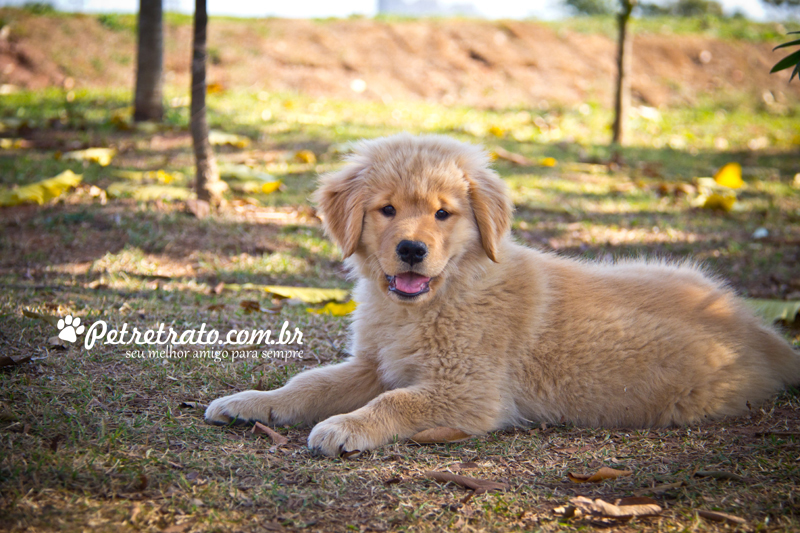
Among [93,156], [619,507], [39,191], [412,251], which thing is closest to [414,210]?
[412,251]

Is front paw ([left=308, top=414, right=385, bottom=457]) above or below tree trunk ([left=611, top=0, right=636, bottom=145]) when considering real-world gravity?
below

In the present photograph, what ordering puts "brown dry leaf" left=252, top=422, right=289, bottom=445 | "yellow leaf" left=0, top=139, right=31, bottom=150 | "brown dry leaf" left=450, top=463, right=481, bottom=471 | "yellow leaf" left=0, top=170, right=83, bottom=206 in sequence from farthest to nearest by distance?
"yellow leaf" left=0, top=139, right=31, bottom=150
"yellow leaf" left=0, top=170, right=83, bottom=206
"brown dry leaf" left=252, top=422, right=289, bottom=445
"brown dry leaf" left=450, top=463, right=481, bottom=471

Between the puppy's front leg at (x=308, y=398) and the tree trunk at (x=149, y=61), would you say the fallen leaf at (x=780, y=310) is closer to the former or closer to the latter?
the puppy's front leg at (x=308, y=398)

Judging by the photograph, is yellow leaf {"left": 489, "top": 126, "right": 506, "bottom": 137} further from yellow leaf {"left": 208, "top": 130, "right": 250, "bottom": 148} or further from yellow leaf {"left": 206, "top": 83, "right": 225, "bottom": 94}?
yellow leaf {"left": 206, "top": 83, "right": 225, "bottom": 94}

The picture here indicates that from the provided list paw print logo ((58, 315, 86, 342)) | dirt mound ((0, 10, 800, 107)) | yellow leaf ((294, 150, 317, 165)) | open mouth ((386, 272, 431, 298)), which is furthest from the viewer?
dirt mound ((0, 10, 800, 107))

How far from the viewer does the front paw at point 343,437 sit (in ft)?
9.14

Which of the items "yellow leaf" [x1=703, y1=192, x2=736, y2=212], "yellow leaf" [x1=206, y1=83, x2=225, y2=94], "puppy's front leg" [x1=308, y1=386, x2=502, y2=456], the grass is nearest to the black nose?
"puppy's front leg" [x1=308, y1=386, x2=502, y2=456]

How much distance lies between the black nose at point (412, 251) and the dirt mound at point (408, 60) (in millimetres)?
11863

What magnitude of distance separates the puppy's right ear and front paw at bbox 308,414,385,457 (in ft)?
2.95

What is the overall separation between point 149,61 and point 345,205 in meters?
7.25

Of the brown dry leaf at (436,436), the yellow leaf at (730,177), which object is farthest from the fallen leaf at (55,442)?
the yellow leaf at (730,177)

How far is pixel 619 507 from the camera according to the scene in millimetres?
2387

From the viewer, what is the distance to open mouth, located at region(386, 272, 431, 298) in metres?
3.14

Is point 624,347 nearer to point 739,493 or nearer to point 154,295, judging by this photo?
point 739,493
